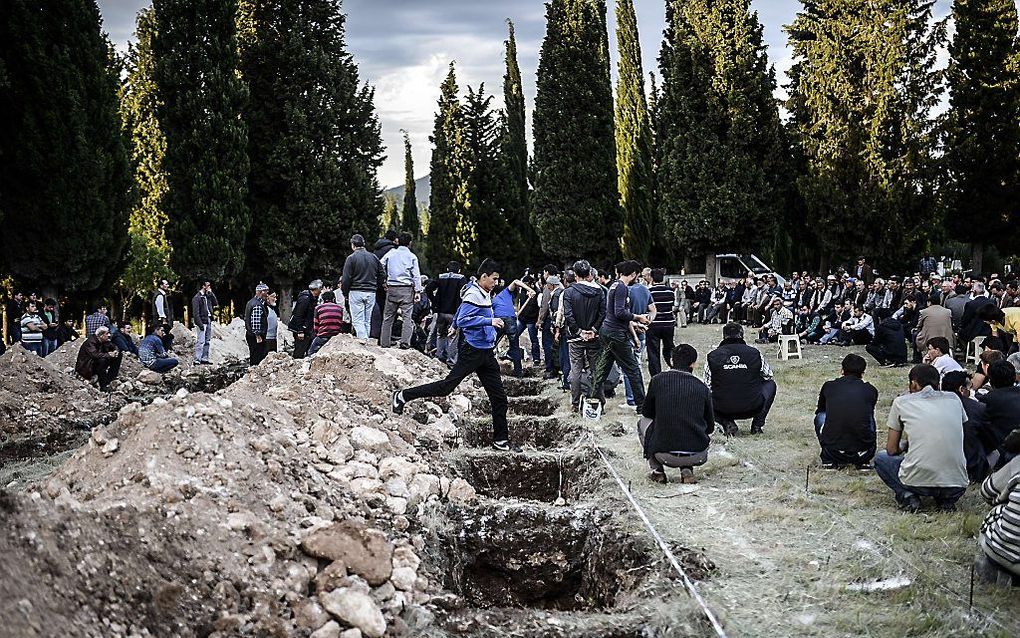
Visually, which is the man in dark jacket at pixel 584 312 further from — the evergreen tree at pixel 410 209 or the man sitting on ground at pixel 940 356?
the evergreen tree at pixel 410 209

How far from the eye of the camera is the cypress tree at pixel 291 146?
2939 centimetres

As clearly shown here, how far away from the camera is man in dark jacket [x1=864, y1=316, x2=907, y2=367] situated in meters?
16.0

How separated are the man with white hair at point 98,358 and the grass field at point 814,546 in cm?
977

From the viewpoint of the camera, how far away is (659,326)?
1241 cm

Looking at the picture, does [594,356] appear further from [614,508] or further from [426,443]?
[614,508]

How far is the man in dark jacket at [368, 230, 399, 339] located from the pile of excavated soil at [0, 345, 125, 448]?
14.0 feet

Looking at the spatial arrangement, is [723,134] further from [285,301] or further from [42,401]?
[42,401]

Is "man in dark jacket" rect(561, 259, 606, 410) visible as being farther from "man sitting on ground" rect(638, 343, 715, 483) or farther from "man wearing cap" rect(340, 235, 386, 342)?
"man wearing cap" rect(340, 235, 386, 342)

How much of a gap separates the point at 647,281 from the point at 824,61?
19769 mm

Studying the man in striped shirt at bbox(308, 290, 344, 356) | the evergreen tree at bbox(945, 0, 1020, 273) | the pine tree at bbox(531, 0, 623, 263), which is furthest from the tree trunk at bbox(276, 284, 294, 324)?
the evergreen tree at bbox(945, 0, 1020, 273)

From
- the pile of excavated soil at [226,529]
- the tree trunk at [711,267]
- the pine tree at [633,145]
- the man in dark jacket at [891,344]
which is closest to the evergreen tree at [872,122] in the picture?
the tree trunk at [711,267]

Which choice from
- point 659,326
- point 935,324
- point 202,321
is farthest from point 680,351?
point 202,321

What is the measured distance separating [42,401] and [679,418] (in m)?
10.2

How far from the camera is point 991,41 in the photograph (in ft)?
92.5
